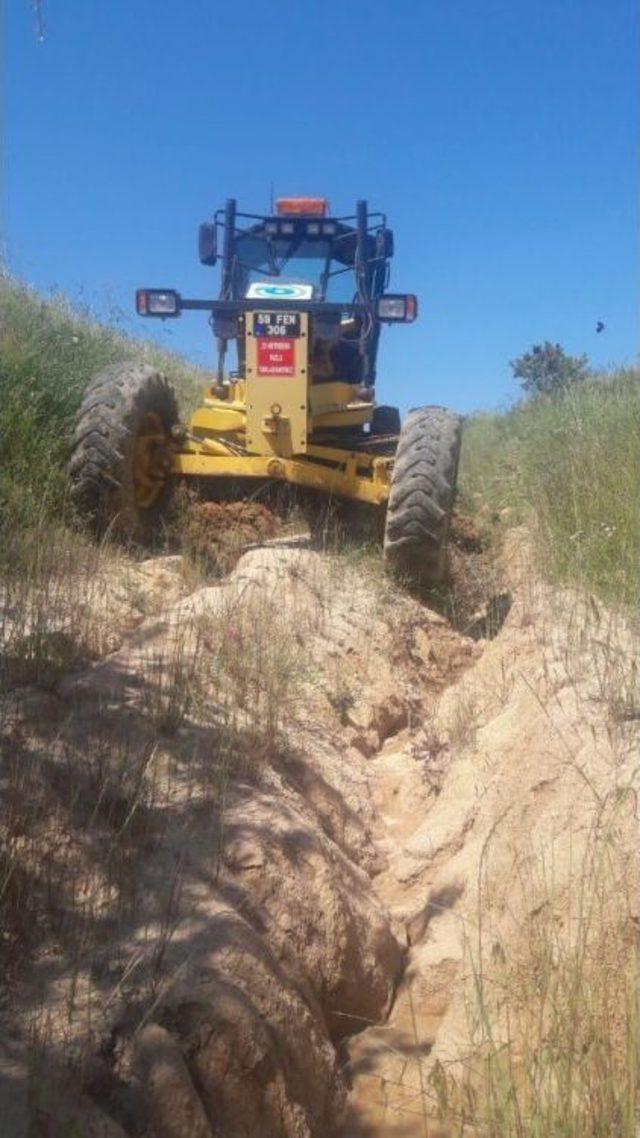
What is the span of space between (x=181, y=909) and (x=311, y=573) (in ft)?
11.2

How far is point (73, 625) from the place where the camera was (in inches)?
171

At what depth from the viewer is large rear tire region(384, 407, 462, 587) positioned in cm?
598

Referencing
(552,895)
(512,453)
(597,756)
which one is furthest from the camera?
(512,453)

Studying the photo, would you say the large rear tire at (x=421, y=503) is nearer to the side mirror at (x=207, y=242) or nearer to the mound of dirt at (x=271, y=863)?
the mound of dirt at (x=271, y=863)

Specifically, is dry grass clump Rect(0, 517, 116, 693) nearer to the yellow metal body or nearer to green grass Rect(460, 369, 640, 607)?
the yellow metal body

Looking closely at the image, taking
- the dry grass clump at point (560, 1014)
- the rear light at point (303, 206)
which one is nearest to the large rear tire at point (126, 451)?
the rear light at point (303, 206)

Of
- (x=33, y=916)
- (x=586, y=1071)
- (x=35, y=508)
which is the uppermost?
(x=35, y=508)

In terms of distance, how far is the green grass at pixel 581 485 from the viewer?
203 inches

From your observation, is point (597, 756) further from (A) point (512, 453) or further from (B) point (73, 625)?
(A) point (512, 453)

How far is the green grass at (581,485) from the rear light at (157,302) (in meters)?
2.74

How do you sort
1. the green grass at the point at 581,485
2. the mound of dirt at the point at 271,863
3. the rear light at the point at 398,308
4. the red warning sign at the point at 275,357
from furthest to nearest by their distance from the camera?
1. the rear light at the point at 398,308
2. the red warning sign at the point at 275,357
3. the green grass at the point at 581,485
4. the mound of dirt at the point at 271,863

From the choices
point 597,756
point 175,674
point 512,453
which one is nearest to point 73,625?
point 175,674

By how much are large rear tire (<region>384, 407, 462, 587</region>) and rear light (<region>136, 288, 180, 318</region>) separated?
1.85 m

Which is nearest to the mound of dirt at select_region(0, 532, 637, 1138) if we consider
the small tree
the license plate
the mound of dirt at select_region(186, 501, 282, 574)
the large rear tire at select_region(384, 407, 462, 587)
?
the large rear tire at select_region(384, 407, 462, 587)
